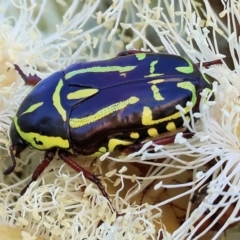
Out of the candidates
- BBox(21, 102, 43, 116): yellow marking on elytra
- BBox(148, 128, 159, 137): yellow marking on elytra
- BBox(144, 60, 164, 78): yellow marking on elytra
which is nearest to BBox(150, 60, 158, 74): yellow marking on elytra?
BBox(144, 60, 164, 78): yellow marking on elytra

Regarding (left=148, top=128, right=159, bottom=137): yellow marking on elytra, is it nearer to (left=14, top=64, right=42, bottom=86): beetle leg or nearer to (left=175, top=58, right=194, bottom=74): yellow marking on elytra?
(left=175, top=58, right=194, bottom=74): yellow marking on elytra

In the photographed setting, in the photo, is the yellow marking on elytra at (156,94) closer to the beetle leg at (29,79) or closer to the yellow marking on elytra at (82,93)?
the yellow marking on elytra at (82,93)

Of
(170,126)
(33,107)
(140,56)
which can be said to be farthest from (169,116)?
(33,107)

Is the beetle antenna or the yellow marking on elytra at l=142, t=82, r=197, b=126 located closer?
the yellow marking on elytra at l=142, t=82, r=197, b=126

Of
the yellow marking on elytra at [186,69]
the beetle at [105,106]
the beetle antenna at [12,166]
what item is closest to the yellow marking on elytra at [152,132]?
the beetle at [105,106]

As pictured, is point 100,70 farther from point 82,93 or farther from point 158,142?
point 158,142

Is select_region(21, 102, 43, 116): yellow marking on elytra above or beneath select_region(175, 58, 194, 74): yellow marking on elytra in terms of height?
above

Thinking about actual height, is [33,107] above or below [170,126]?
above
